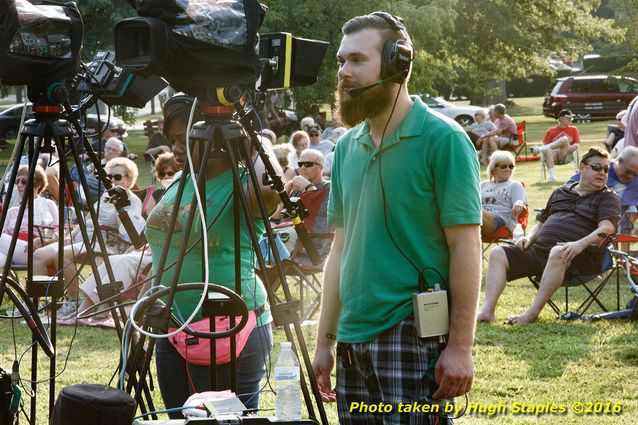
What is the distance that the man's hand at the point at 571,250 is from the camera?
8094 millimetres

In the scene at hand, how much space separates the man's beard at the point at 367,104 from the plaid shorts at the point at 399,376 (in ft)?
2.08

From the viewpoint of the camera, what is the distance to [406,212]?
307cm

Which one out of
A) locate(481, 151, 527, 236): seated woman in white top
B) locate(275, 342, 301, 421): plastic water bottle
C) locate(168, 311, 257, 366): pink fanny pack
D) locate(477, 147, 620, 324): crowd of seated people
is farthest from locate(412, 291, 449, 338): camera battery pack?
locate(481, 151, 527, 236): seated woman in white top

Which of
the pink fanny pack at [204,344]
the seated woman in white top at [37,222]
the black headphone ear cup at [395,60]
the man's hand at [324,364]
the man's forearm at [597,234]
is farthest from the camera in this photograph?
the seated woman in white top at [37,222]

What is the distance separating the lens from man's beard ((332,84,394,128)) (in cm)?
311

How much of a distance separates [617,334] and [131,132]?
105ft

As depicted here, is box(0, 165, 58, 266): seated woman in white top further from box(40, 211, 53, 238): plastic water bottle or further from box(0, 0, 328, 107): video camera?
box(0, 0, 328, 107): video camera

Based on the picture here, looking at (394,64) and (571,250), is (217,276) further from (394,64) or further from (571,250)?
(571,250)

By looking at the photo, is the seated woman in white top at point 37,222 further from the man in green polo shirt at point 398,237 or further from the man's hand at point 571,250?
the man in green polo shirt at point 398,237

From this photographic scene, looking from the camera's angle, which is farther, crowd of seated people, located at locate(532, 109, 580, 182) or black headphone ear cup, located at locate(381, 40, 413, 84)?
crowd of seated people, located at locate(532, 109, 580, 182)

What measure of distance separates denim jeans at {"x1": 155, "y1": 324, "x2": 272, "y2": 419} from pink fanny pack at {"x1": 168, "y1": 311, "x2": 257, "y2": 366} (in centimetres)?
4

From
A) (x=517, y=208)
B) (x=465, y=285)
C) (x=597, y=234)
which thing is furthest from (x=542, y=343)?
(x=465, y=285)

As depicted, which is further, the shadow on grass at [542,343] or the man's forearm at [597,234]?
the man's forearm at [597,234]

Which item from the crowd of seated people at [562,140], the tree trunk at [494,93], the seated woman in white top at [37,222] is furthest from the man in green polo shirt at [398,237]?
the tree trunk at [494,93]
